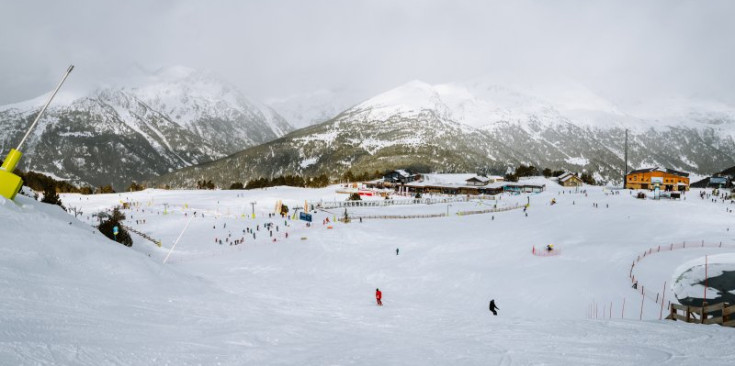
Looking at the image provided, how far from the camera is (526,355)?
34.7 feet

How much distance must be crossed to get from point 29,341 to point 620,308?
93.4 ft

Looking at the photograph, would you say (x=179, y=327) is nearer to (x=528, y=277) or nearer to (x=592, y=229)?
(x=528, y=277)

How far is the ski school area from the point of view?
9.27 metres

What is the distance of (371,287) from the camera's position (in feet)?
99.0

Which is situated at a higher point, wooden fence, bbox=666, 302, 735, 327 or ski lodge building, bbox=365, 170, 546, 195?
ski lodge building, bbox=365, 170, 546, 195

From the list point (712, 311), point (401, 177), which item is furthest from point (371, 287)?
point (401, 177)

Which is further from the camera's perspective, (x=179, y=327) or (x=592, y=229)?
(x=592, y=229)

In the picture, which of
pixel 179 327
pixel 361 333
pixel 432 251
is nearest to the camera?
pixel 179 327

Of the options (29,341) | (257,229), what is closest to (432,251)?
(257,229)

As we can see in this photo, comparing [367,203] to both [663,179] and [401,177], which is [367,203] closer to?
[401,177]

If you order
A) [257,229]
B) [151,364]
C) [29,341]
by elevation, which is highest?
[29,341]

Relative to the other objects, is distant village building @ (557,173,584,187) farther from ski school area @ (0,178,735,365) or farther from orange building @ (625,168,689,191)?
ski school area @ (0,178,735,365)

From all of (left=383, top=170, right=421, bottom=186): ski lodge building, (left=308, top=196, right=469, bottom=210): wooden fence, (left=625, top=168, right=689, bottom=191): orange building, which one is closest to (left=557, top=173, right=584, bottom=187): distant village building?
(left=625, top=168, right=689, bottom=191): orange building

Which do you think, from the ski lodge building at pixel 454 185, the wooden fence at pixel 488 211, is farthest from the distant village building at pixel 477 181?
the wooden fence at pixel 488 211
